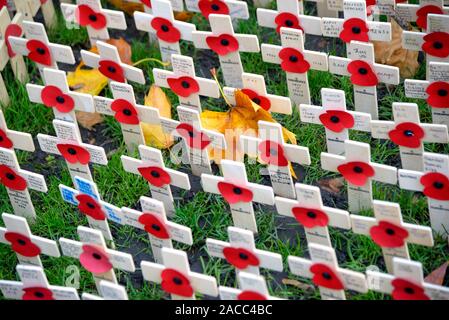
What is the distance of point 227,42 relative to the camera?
407 centimetres

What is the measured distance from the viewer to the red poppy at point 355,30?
4.00 m

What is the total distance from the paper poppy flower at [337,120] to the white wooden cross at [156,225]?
29.0 inches

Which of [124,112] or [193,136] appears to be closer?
[193,136]

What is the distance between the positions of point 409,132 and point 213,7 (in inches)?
46.0

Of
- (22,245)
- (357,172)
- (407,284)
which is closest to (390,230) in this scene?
(407,284)

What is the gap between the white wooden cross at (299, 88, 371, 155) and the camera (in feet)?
12.1

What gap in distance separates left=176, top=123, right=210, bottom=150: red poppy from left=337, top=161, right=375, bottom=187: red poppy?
0.55m

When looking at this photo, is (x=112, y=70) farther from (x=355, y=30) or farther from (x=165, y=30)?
(x=355, y=30)

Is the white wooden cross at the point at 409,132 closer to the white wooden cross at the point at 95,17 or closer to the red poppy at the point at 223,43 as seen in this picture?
the red poppy at the point at 223,43

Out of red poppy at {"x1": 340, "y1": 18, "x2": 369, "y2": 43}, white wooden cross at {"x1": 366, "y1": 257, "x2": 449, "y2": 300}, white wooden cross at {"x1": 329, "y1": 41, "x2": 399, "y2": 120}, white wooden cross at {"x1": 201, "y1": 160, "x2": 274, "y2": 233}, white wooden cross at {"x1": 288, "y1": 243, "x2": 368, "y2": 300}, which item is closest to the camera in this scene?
white wooden cross at {"x1": 366, "y1": 257, "x2": 449, "y2": 300}

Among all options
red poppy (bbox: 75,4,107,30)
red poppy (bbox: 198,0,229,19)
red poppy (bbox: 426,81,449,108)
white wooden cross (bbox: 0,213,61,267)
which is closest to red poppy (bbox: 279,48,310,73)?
red poppy (bbox: 198,0,229,19)

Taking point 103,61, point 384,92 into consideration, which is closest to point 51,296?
point 103,61

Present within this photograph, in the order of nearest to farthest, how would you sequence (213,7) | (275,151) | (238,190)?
1. (238,190)
2. (275,151)
3. (213,7)

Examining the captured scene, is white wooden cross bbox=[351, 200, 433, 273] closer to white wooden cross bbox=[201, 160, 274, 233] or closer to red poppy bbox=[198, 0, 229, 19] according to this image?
white wooden cross bbox=[201, 160, 274, 233]
